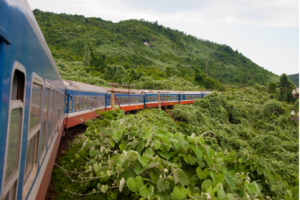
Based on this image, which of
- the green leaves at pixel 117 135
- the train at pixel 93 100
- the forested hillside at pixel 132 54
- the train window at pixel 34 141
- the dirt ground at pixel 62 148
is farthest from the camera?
the forested hillside at pixel 132 54

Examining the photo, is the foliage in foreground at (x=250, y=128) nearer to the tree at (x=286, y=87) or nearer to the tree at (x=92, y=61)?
the tree at (x=286, y=87)

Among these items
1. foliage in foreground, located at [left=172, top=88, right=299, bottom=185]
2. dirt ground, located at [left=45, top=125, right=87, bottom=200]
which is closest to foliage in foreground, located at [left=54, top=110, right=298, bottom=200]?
dirt ground, located at [left=45, top=125, right=87, bottom=200]

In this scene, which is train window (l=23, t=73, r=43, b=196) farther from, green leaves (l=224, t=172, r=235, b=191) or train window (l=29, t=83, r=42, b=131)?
green leaves (l=224, t=172, r=235, b=191)

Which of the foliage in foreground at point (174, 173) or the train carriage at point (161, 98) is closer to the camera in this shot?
the foliage in foreground at point (174, 173)

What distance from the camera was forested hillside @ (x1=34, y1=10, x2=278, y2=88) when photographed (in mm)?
45000

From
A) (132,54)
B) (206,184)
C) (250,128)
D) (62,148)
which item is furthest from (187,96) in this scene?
(132,54)

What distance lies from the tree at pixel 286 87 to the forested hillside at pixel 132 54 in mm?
22755

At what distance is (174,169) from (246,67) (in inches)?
4614

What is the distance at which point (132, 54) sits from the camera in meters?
74.8

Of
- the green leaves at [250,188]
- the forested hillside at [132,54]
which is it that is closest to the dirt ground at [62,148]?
the green leaves at [250,188]

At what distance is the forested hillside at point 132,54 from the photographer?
1772 inches

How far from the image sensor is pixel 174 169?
2180 mm

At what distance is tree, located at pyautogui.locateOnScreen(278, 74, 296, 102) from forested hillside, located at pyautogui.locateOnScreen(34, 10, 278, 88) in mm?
22755

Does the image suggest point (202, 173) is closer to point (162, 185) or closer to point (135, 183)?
point (162, 185)
